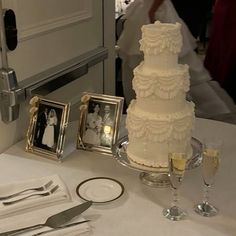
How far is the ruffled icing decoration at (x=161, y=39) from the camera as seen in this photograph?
3.74 ft

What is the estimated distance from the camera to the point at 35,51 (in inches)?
61.1

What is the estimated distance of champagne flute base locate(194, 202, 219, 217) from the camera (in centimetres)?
108

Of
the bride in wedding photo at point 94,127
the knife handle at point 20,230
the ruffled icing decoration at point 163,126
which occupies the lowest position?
the knife handle at point 20,230

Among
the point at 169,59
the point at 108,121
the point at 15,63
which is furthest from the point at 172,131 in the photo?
the point at 15,63

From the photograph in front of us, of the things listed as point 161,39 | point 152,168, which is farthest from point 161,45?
point 152,168

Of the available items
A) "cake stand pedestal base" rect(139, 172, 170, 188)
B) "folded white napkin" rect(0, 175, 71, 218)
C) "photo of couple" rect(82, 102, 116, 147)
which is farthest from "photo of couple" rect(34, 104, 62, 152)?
"cake stand pedestal base" rect(139, 172, 170, 188)

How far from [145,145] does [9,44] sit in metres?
0.56

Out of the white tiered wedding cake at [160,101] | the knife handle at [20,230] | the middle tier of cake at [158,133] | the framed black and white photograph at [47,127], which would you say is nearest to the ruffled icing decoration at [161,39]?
the white tiered wedding cake at [160,101]

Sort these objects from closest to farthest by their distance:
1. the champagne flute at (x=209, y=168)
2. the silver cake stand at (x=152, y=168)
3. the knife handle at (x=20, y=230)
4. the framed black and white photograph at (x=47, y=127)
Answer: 1. the knife handle at (x=20, y=230)
2. the champagne flute at (x=209, y=168)
3. the silver cake stand at (x=152, y=168)
4. the framed black and white photograph at (x=47, y=127)

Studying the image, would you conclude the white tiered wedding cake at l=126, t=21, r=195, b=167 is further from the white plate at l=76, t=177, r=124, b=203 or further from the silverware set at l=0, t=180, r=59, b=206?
the silverware set at l=0, t=180, r=59, b=206

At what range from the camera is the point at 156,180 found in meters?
1.25

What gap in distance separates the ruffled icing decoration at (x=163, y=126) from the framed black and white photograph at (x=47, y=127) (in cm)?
29

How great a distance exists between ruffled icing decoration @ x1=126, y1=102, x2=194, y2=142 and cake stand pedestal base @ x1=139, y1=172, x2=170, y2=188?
0.37 ft

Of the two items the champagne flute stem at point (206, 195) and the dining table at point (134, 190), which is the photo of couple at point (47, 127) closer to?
the dining table at point (134, 190)
